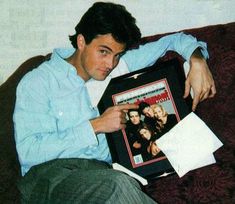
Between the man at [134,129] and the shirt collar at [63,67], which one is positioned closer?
the man at [134,129]

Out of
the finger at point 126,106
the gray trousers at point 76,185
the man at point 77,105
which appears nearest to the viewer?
the gray trousers at point 76,185

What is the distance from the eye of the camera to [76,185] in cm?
114

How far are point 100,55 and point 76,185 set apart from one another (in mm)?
602

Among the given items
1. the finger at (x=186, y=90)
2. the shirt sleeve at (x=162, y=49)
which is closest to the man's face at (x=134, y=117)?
the finger at (x=186, y=90)

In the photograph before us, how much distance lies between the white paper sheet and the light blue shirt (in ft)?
0.98

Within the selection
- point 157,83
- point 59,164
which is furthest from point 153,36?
point 59,164

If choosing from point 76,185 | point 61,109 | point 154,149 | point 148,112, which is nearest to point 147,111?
point 148,112

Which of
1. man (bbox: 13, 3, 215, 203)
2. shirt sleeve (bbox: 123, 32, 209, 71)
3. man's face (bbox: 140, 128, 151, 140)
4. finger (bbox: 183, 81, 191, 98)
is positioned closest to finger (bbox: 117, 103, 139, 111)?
man (bbox: 13, 3, 215, 203)

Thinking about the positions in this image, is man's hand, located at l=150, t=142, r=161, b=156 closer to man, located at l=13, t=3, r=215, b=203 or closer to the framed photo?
the framed photo

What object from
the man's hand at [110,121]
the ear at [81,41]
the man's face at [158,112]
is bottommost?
the man's face at [158,112]

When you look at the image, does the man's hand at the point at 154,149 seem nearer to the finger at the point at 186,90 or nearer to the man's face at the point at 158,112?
the man's face at the point at 158,112

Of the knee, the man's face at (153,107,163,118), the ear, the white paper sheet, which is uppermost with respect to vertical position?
the ear

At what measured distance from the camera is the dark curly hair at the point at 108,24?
150 centimetres

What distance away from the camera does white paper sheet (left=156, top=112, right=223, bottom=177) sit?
1.39m
